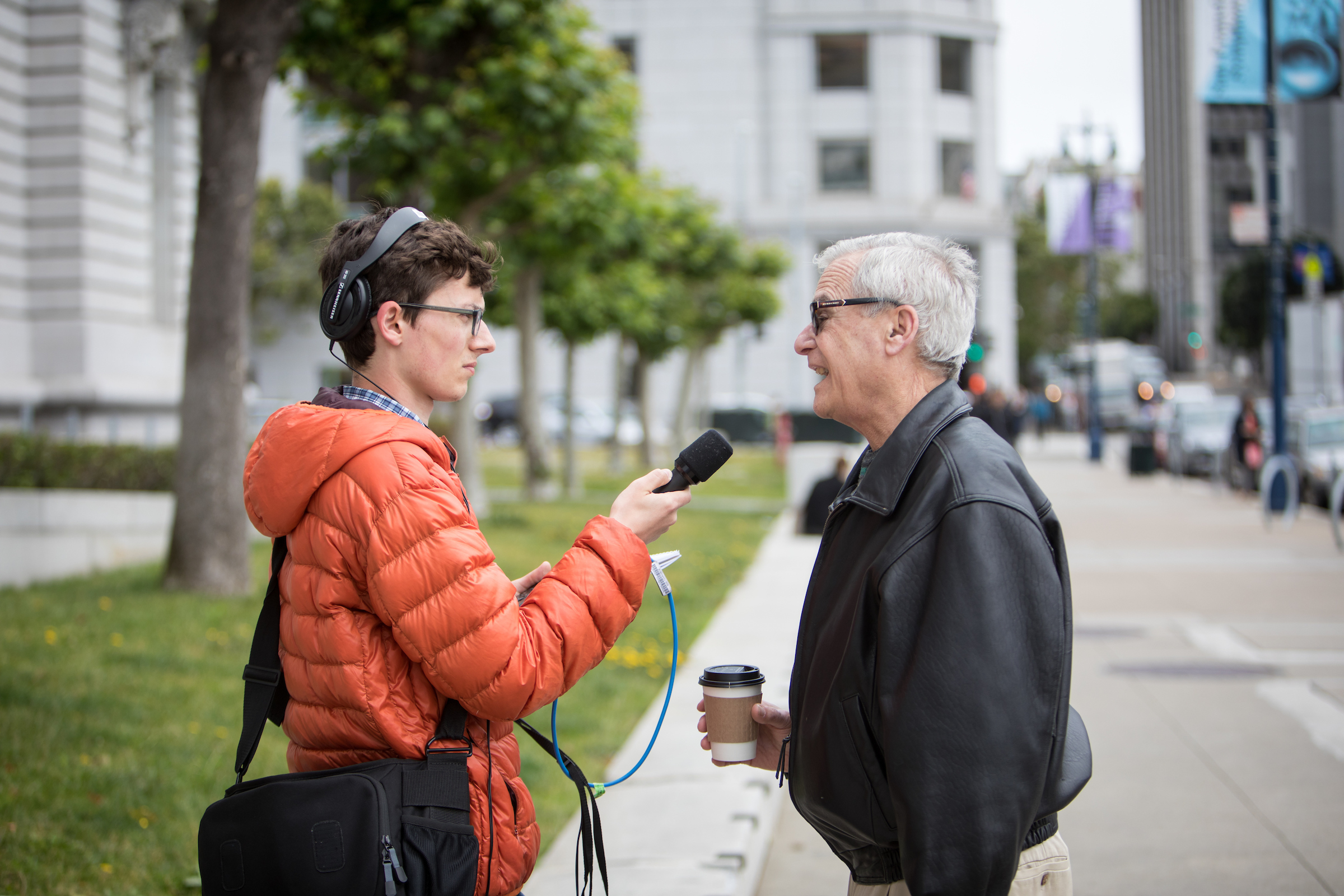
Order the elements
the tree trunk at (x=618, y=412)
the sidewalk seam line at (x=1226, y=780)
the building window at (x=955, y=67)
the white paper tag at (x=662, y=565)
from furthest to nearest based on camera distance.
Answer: the building window at (x=955, y=67) < the tree trunk at (x=618, y=412) < the sidewalk seam line at (x=1226, y=780) < the white paper tag at (x=662, y=565)

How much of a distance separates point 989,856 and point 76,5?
18.0 metres

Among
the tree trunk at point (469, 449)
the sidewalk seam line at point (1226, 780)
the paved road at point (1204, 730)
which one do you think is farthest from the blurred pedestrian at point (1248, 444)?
the sidewalk seam line at point (1226, 780)

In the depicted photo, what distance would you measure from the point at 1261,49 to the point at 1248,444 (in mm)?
7801

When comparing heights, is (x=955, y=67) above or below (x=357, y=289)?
above

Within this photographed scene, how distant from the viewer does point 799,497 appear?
1908 cm

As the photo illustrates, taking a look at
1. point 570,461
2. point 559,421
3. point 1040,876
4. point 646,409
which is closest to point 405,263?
point 1040,876

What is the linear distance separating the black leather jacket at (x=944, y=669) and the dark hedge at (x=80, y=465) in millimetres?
10040

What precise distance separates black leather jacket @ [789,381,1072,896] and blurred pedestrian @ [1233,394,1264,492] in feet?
64.6

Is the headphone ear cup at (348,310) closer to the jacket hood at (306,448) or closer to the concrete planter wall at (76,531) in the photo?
the jacket hood at (306,448)

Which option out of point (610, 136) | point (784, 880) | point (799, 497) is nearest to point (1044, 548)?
point (784, 880)

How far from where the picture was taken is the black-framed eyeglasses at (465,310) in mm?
2162

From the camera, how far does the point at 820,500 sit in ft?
41.7

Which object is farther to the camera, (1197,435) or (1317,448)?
(1197,435)

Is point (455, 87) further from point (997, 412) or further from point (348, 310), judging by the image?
point (997, 412)
